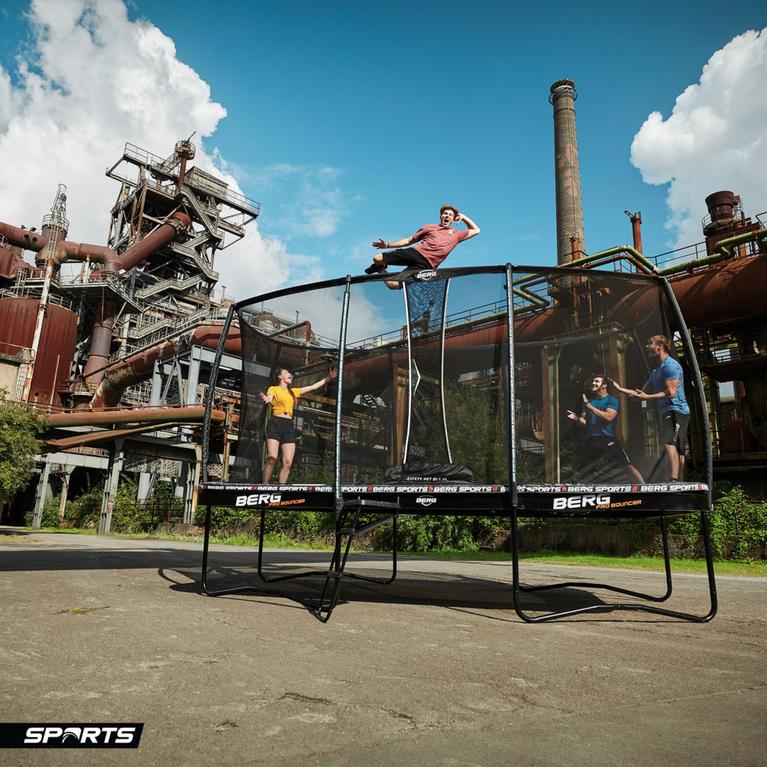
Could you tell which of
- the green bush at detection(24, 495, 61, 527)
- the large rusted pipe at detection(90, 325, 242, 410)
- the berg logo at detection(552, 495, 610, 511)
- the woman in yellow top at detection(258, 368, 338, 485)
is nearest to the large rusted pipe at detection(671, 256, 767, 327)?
the berg logo at detection(552, 495, 610, 511)

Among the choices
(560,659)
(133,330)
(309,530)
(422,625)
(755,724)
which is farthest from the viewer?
(133,330)

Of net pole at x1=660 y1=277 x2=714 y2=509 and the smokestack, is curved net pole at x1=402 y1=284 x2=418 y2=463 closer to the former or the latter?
net pole at x1=660 y1=277 x2=714 y2=509

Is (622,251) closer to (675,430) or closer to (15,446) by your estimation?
(675,430)

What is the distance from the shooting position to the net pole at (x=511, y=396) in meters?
4.27

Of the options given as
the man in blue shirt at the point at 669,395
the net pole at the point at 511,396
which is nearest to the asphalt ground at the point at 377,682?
the net pole at the point at 511,396

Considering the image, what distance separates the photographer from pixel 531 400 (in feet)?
15.7

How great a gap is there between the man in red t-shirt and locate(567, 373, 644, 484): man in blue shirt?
5.99ft

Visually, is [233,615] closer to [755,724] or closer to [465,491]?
[465,491]

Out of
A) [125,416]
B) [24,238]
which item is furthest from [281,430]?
[24,238]

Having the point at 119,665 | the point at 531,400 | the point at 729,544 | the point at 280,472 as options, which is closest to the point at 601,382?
the point at 531,400

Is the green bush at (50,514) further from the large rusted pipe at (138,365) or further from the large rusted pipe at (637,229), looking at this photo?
the large rusted pipe at (637,229)

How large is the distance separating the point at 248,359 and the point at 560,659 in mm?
3954

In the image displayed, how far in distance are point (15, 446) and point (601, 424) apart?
22218mm

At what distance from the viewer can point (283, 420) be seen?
17.5 ft
